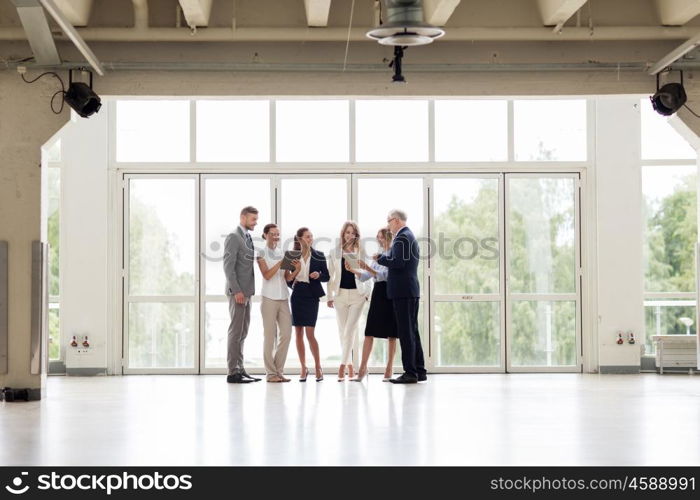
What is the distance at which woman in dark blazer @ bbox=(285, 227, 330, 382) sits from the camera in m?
10.5

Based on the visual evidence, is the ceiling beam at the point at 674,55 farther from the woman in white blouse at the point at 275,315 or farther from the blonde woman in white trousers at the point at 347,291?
the woman in white blouse at the point at 275,315

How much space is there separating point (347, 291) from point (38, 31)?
3757 mm

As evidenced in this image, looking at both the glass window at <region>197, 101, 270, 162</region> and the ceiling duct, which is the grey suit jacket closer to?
the glass window at <region>197, 101, 270, 162</region>

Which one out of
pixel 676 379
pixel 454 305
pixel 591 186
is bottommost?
pixel 676 379

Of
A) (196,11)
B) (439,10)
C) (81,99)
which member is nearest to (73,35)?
(81,99)

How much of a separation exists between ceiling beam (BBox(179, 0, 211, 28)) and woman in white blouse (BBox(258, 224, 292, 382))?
2625 mm

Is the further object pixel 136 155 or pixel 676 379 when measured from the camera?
pixel 136 155

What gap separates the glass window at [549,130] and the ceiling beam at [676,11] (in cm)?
305

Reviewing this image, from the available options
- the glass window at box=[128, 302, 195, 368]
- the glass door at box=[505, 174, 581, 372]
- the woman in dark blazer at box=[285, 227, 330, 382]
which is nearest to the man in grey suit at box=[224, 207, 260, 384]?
the woman in dark blazer at box=[285, 227, 330, 382]

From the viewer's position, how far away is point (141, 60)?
925 centimetres

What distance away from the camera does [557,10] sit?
28.1 feet
